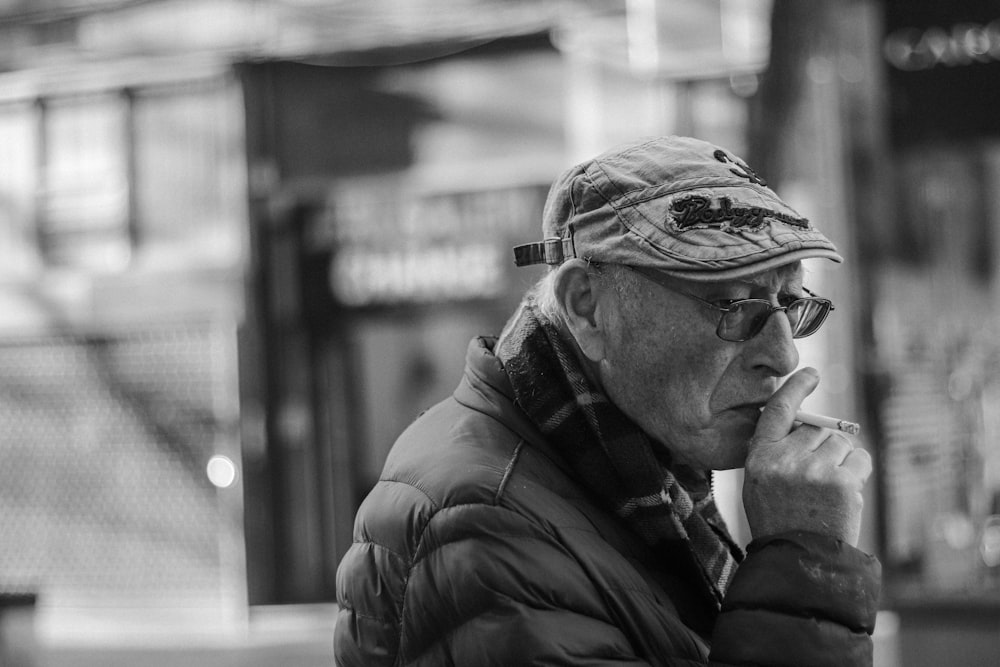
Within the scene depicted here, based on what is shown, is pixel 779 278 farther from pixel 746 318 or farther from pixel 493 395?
pixel 493 395

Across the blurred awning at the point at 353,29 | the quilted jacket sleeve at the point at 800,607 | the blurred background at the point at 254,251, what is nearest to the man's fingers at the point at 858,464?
the quilted jacket sleeve at the point at 800,607

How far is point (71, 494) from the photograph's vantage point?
923cm

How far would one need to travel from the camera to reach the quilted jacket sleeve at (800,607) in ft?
4.70

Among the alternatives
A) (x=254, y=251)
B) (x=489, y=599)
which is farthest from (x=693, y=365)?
(x=254, y=251)

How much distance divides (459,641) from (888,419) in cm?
495

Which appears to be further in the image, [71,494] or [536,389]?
[71,494]

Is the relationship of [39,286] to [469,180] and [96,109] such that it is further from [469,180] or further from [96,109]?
[469,180]

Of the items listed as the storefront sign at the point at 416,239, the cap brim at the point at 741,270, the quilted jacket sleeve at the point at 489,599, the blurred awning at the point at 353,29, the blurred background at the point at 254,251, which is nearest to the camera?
the quilted jacket sleeve at the point at 489,599

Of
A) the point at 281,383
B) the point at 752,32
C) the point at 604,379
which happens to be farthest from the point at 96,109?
the point at 604,379

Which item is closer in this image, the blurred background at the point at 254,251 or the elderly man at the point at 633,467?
the elderly man at the point at 633,467

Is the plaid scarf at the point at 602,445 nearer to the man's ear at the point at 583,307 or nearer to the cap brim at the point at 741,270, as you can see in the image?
the man's ear at the point at 583,307

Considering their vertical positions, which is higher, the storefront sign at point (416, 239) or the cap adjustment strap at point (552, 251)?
the storefront sign at point (416, 239)

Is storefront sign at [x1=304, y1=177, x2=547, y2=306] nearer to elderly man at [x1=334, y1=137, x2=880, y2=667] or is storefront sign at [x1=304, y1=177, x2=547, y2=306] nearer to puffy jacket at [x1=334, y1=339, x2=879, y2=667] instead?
elderly man at [x1=334, y1=137, x2=880, y2=667]

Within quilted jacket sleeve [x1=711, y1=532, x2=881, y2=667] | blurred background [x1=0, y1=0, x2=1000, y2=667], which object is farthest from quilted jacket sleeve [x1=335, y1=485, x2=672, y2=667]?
blurred background [x1=0, y1=0, x2=1000, y2=667]
